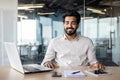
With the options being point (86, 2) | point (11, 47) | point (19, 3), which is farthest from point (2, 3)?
point (11, 47)

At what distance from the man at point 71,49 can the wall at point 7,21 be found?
90.7 inches

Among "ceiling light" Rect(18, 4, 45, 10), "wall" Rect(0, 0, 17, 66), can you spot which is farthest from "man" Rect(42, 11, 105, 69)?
"ceiling light" Rect(18, 4, 45, 10)

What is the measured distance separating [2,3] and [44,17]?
996 millimetres

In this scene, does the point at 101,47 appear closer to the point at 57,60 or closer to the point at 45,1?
the point at 45,1

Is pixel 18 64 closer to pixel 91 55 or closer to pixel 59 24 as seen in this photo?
pixel 91 55

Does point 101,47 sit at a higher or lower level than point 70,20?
lower


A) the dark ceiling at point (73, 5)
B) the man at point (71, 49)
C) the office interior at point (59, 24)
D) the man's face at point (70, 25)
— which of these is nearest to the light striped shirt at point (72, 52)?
the man at point (71, 49)

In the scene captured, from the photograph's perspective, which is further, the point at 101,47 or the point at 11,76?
the point at 101,47

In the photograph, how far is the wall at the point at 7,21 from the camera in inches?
189

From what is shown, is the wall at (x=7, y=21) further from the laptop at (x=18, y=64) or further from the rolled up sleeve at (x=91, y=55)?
the laptop at (x=18, y=64)

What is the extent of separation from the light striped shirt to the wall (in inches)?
91.0

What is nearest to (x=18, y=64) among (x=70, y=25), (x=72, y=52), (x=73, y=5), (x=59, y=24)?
(x=72, y=52)

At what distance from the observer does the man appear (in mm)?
2660

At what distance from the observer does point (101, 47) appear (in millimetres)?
5395
